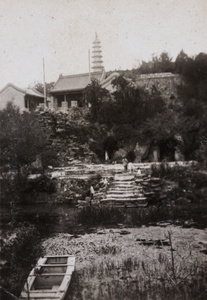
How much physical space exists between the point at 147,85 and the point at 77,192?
791 cm

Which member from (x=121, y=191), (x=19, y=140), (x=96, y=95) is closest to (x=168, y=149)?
(x=96, y=95)

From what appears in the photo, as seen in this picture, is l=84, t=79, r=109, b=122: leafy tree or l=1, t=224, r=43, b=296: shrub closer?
l=1, t=224, r=43, b=296: shrub

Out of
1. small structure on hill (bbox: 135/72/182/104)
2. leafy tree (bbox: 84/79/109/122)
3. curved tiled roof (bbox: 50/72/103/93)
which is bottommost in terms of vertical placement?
leafy tree (bbox: 84/79/109/122)

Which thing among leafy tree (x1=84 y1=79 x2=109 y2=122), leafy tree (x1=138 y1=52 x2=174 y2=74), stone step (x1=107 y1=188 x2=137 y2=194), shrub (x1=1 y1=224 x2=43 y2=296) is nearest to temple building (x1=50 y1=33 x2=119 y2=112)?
leafy tree (x1=138 y1=52 x2=174 y2=74)

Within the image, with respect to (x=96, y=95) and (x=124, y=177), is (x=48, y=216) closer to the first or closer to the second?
(x=124, y=177)

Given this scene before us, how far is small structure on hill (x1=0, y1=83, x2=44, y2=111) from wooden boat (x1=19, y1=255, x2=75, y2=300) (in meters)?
13.1

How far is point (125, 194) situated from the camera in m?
11.8

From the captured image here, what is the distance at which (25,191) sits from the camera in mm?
12992

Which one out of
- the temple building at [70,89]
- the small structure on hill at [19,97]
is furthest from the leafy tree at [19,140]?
the temple building at [70,89]

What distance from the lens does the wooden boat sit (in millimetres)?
6176

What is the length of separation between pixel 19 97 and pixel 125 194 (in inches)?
477

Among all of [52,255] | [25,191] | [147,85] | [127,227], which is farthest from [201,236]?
[147,85]

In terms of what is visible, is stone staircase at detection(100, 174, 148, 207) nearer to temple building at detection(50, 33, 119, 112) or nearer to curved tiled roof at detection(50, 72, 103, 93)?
temple building at detection(50, 33, 119, 112)

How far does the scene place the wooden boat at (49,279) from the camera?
6.18 metres
